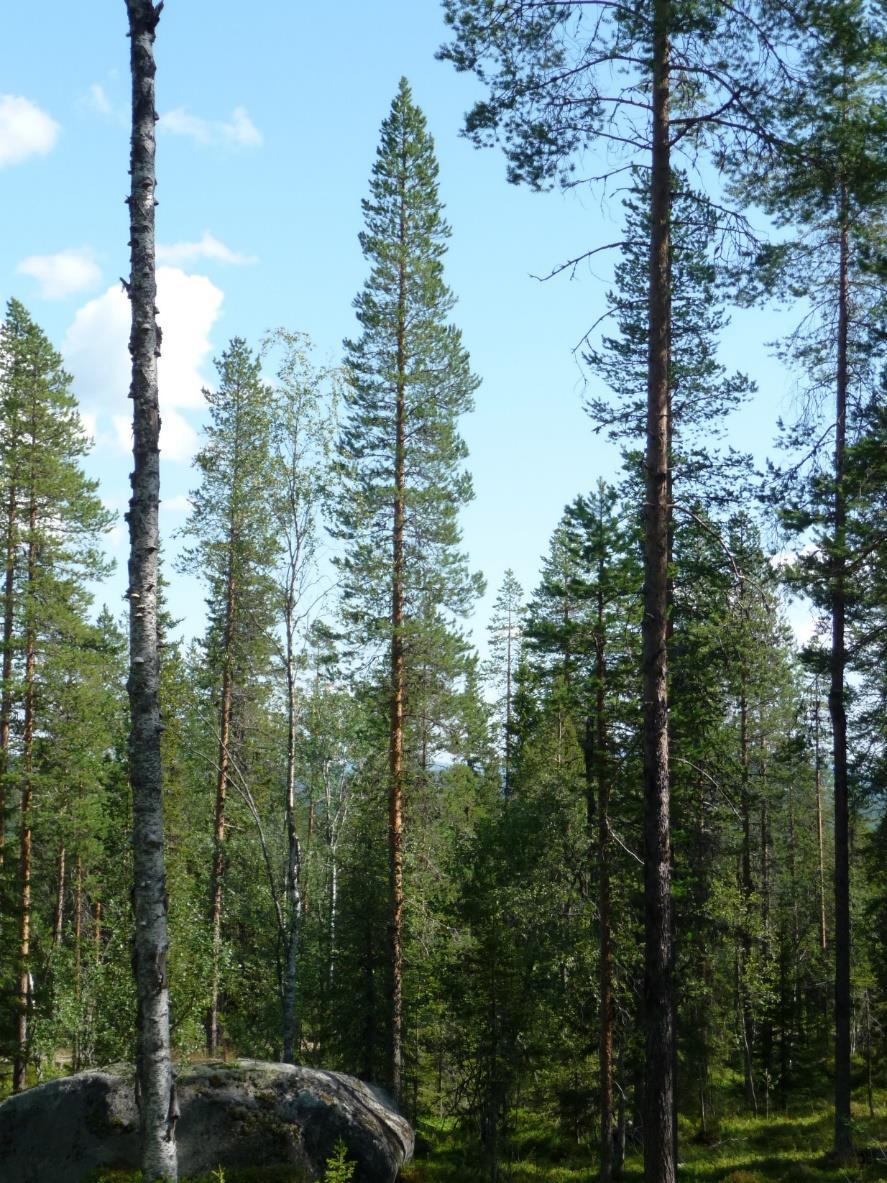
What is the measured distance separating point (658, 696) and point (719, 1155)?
16079 millimetres

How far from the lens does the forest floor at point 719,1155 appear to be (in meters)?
16.4

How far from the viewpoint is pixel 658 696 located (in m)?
9.19

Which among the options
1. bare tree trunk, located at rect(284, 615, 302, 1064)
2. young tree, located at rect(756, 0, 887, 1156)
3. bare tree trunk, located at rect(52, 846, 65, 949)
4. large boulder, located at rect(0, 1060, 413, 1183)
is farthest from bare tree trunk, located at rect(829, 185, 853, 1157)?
bare tree trunk, located at rect(52, 846, 65, 949)

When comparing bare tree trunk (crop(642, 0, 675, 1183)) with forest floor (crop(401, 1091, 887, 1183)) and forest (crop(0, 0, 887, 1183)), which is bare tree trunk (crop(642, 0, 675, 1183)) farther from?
forest floor (crop(401, 1091, 887, 1183))

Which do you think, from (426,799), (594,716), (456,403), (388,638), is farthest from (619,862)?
(456,403)

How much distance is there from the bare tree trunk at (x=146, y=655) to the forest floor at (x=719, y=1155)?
12140 millimetres

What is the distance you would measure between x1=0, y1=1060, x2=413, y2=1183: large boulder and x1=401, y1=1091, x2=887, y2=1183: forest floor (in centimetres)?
321

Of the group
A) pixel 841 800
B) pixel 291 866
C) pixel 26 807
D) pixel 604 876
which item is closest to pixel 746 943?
pixel 841 800

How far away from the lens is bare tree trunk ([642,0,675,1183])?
8.62m

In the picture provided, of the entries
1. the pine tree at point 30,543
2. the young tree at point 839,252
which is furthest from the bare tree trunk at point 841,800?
the pine tree at point 30,543

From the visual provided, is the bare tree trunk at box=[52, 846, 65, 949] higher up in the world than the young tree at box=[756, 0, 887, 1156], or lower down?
lower down

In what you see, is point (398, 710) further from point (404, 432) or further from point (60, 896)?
point (60, 896)

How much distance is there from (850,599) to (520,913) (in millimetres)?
10058

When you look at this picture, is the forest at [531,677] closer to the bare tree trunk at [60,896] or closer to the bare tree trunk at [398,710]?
the bare tree trunk at [398,710]
